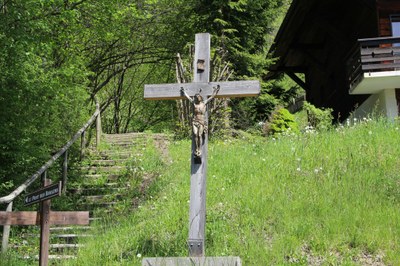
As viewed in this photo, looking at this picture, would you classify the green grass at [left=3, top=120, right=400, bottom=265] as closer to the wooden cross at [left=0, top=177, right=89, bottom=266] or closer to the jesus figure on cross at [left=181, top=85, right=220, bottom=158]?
the wooden cross at [left=0, top=177, right=89, bottom=266]

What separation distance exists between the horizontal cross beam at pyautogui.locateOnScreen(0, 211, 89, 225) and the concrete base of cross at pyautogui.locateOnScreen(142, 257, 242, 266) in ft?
2.99

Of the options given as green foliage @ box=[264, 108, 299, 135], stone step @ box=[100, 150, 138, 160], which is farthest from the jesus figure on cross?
green foliage @ box=[264, 108, 299, 135]

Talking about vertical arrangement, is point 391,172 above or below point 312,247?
above

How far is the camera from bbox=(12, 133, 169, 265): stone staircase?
9.22 metres

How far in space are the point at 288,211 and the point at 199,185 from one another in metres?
1.77

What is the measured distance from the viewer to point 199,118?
6.77 meters

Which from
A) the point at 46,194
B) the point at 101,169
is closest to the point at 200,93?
the point at 46,194

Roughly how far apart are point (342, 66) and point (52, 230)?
49.7 feet

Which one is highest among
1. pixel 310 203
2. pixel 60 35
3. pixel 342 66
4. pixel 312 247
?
pixel 342 66

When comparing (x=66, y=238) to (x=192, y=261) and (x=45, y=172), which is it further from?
(x=192, y=261)

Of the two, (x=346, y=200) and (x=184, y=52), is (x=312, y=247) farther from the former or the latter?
(x=184, y=52)

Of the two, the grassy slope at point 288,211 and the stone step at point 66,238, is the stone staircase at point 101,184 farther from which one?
the grassy slope at point 288,211

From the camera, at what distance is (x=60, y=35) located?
46.5ft

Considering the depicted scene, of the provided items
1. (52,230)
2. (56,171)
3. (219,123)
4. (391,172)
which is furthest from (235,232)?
(219,123)
